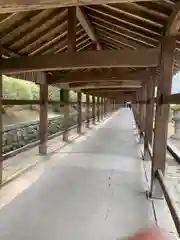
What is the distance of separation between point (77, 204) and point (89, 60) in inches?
76.3

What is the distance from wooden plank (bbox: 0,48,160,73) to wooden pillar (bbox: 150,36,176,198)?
33 centimetres

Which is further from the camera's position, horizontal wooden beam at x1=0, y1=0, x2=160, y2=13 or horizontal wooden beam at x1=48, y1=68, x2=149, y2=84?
horizontal wooden beam at x1=48, y1=68, x2=149, y2=84

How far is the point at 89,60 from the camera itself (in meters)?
3.97

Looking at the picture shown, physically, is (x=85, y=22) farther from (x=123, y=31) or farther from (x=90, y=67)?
(x=90, y=67)

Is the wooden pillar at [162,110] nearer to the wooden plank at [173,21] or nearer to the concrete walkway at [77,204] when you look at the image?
the wooden plank at [173,21]

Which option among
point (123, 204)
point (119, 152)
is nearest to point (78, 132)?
point (119, 152)

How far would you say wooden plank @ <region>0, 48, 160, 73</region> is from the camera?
3.90 m

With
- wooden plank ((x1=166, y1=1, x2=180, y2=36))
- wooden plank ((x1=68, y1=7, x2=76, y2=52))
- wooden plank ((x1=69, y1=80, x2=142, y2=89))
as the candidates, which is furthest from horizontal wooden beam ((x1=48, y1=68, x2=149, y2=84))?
wooden plank ((x1=166, y1=1, x2=180, y2=36))

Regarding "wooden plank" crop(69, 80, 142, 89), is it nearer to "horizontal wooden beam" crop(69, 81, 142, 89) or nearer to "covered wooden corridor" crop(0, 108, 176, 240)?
"horizontal wooden beam" crop(69, 81, 142, 89)

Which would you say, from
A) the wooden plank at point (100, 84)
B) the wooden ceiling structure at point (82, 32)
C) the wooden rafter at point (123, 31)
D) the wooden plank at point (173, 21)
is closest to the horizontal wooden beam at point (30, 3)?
the wooden ceiling structure at point (82, 32)

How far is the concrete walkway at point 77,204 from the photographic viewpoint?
116 inches

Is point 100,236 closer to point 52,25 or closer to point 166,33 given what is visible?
point 166,33

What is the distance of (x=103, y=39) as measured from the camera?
6.02m

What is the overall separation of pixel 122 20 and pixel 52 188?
106 inches
